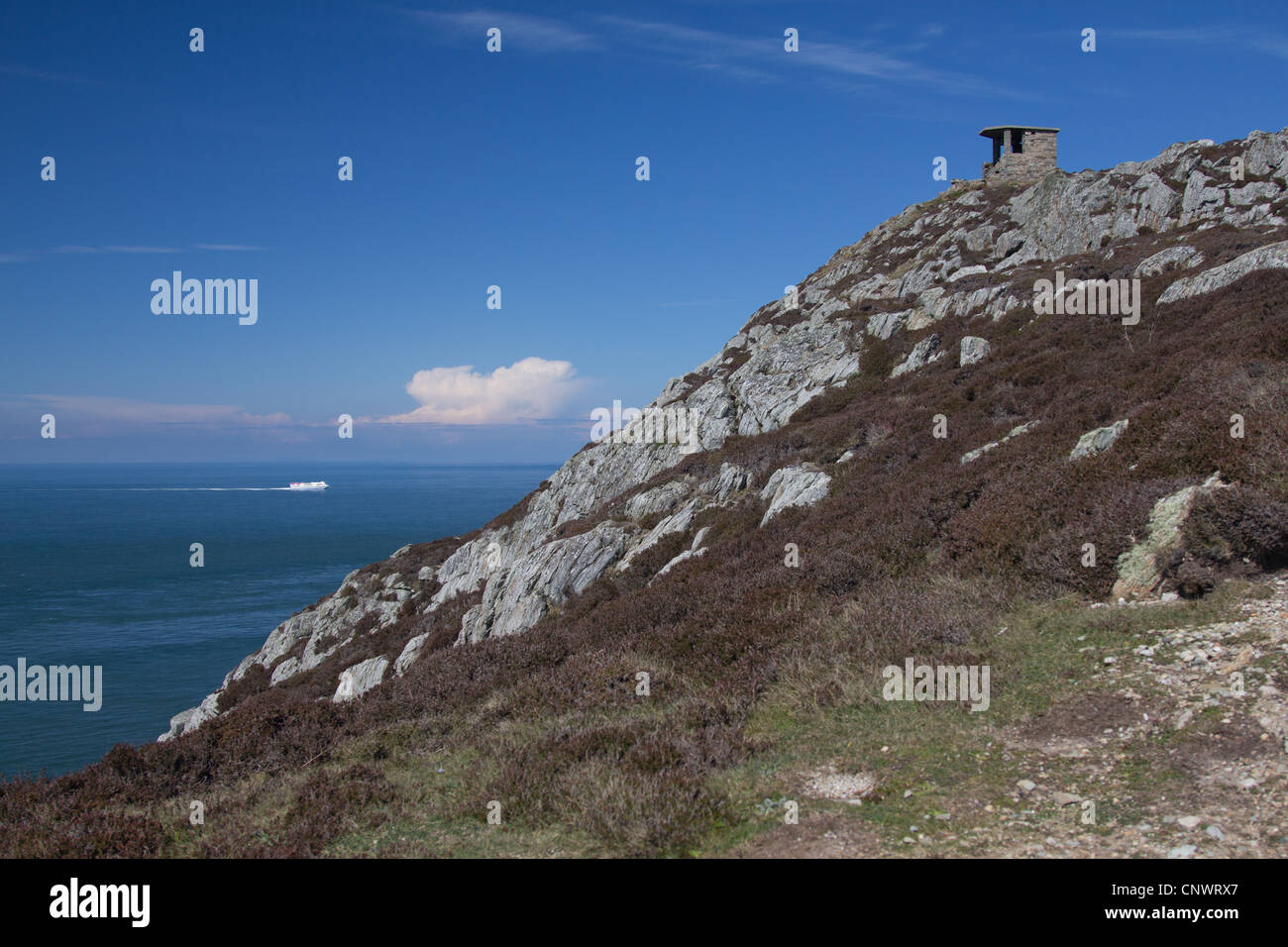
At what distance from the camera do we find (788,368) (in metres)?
39.2

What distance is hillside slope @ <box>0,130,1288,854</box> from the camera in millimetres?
7109

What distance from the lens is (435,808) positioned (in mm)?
6996

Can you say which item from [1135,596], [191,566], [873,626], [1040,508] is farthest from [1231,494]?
[191,566]

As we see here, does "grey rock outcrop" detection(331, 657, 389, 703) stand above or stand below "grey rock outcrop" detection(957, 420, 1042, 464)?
below

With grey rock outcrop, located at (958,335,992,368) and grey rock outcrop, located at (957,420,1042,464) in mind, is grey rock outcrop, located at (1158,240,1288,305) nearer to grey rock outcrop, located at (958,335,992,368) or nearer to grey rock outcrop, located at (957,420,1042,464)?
grey rock outcrop, located at (958,335,992,368)

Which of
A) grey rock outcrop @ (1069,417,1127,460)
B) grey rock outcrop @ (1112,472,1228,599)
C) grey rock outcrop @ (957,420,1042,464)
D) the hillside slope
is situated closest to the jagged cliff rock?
the hillside slope

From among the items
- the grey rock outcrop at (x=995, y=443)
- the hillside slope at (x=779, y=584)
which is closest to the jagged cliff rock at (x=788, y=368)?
the hillside slope at (x=779, y=584)

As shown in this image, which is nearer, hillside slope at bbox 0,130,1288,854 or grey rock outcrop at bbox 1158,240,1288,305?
hillside slope at bbox 0,130,1288,854

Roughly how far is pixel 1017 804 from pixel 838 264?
2336 inches

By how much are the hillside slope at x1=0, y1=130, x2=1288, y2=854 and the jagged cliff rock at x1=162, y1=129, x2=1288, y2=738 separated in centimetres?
35

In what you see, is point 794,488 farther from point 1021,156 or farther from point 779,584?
point 1021,156

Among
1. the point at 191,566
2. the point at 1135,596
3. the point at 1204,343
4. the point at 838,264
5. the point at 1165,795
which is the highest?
the point at 838,264

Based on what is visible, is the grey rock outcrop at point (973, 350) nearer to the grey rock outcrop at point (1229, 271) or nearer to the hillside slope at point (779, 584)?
the hillside slope at point (779, 584)
